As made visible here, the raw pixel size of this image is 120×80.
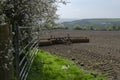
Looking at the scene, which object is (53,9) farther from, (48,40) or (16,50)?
(48,40)

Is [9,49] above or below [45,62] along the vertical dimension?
above

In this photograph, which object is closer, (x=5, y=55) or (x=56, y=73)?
(x=5, y=55)

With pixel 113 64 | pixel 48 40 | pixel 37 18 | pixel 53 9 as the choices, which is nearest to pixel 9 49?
pixel 37 18

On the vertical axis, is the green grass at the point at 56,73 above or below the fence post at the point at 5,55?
below

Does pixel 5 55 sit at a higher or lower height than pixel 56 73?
higher

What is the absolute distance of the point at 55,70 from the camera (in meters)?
10.2

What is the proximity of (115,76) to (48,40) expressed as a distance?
513 inches

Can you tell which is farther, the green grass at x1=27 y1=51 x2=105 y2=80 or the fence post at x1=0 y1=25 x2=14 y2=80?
the green grass at x1=27 y1=51 x2=105 y2=80

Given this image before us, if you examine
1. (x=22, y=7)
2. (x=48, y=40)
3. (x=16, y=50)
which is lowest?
(x=48, y=40)

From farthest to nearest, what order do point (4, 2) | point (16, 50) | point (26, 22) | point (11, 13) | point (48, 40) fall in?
point (48, 40) < point (26, 22) < point (11, 13) < point (4, 2) < point (16, 50)

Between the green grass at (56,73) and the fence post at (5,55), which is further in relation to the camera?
the green grass at (56,73)

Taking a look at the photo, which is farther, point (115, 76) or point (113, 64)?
point (113, 64)

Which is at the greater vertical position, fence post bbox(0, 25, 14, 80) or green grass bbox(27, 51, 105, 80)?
fence post bbox(0, 25, 14, 80)

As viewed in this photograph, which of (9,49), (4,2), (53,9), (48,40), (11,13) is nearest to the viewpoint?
(9,49)
